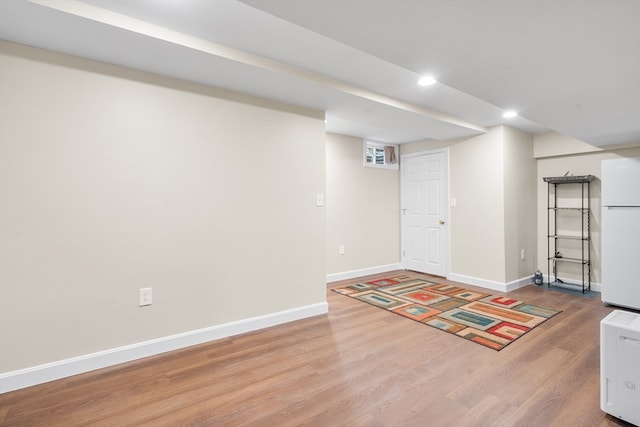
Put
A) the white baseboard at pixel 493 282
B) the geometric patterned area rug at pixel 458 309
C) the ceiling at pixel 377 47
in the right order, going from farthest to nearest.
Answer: the white baseboard at pixel 493 282 → the geometric patterned area rug at pixel 458 309 → the ceiling at pixel 377 47

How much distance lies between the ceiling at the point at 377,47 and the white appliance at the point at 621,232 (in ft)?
1.55

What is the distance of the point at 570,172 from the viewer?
4.50 meters

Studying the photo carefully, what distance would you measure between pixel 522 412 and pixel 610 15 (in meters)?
2.01

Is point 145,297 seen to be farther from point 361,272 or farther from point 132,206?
point 361,272

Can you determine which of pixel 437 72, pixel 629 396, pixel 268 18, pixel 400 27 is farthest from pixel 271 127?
pixel 629 396

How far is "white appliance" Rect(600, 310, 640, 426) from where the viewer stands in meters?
1.61

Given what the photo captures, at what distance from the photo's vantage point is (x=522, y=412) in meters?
1.75

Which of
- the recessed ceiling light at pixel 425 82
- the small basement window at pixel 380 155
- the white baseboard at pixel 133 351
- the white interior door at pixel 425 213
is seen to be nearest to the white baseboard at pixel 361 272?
the white interior door at pixel 425 213

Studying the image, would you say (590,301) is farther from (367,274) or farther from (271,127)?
(271,127)

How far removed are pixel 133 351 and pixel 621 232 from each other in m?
5.04

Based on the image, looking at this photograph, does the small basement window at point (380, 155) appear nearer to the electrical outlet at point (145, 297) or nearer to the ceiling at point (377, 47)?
the ceiling at point (377, 47)

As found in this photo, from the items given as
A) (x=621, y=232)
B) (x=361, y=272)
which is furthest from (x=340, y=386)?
(x=621, y=232)

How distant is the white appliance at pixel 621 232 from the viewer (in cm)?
336

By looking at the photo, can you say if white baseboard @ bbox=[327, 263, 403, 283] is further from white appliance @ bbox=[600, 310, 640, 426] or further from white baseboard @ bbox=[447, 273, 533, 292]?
white appliance @ bbox=[600, 310, 640, 426]
